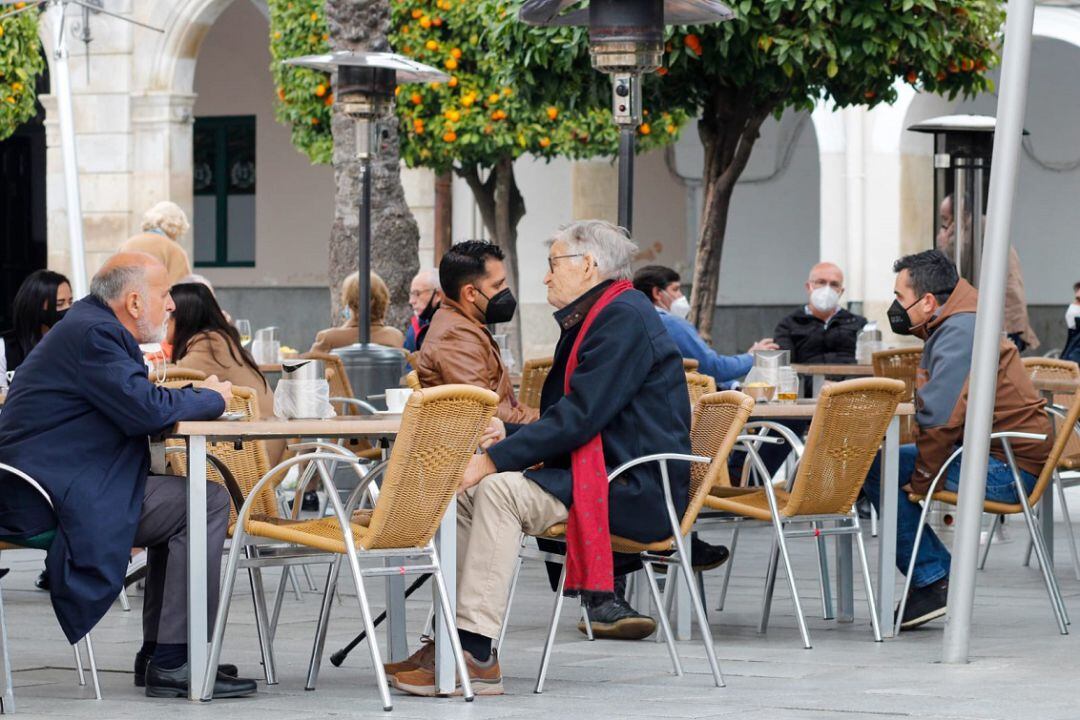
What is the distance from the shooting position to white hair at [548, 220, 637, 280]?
6.73 m

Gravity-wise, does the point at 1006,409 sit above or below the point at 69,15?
below

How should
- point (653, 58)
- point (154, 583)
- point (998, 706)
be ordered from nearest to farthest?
point (998, 706)
point (154, 583)
point (653, 58)

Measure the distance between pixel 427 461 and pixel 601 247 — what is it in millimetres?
1107

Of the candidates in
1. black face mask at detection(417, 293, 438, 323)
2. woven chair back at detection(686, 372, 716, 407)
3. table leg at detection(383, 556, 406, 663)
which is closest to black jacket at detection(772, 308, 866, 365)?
black face mask at detection(417, 293, 438, 323)

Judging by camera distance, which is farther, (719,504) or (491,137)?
(491,137)

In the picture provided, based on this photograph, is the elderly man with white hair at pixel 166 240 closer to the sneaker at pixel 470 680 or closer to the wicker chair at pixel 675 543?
the wicker chair at pixel 675 543

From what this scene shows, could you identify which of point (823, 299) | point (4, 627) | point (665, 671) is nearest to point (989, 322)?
point (665, 671)

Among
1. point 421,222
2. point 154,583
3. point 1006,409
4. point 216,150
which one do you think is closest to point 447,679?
point 154,583

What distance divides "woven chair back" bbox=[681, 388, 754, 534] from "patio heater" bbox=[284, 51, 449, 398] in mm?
5141

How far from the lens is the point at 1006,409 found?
7797mm

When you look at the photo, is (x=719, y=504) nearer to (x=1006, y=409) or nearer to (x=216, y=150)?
(x=1006, y=409)

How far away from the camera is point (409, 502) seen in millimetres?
6012

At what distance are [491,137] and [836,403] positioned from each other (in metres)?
11.8

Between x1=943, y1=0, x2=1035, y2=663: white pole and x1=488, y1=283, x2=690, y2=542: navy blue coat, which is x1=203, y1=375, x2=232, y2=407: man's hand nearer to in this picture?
x1=488, y1=283, x2=690, y2=542: navy blue coat
